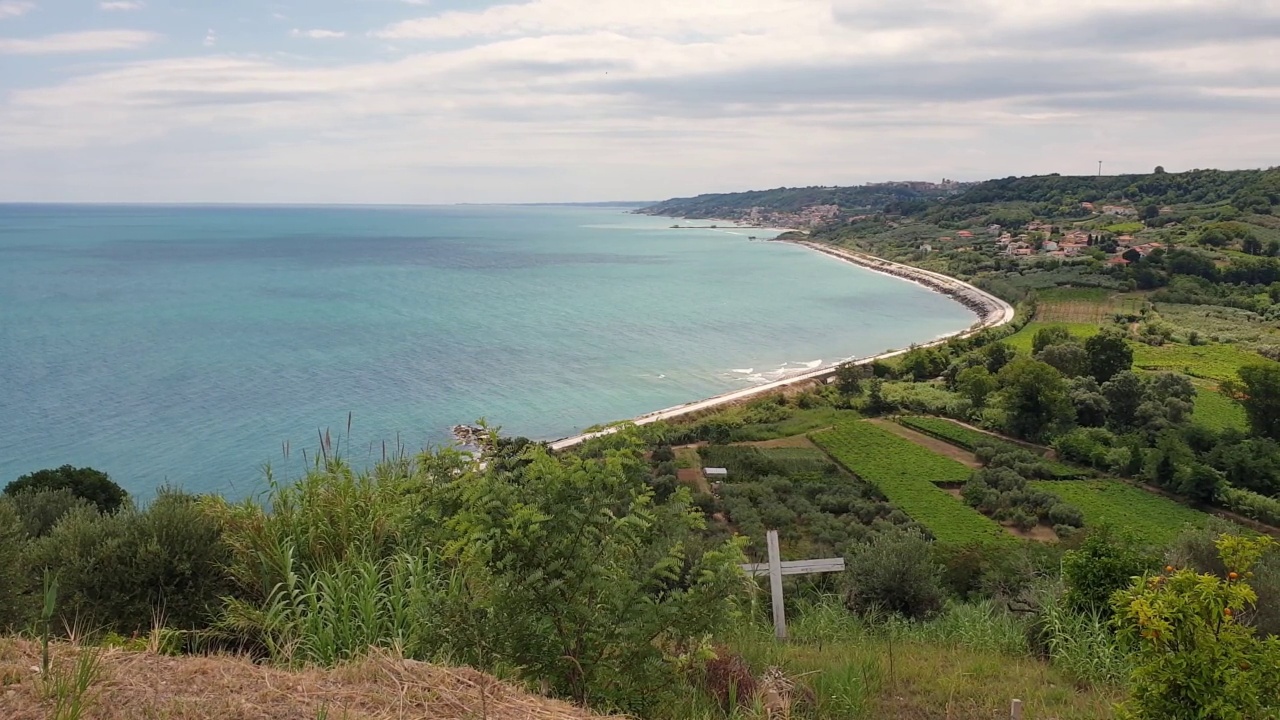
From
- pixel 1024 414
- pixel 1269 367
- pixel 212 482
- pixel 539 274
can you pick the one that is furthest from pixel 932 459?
pixel 539 274

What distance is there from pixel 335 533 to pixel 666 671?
7.25 ft

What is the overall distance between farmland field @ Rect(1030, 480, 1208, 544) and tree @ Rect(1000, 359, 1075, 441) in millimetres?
6500

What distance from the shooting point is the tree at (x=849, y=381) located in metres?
44.1

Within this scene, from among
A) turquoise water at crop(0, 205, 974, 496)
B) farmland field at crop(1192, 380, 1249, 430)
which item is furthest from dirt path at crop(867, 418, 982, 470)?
turquoise water at crop(0, 205, 974, 496)

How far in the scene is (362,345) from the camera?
54.5 meters

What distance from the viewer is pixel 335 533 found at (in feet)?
15.9

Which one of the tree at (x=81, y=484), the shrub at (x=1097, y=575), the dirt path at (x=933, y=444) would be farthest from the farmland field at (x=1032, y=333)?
the tree at (x=81, y=484)

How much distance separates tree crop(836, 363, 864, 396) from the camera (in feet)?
145

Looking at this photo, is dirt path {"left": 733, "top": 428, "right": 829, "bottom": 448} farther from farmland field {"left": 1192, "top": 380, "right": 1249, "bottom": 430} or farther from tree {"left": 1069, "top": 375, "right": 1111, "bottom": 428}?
farmland field {"left": 1192, "top": 380, "right": 1249, "bottom": 430}

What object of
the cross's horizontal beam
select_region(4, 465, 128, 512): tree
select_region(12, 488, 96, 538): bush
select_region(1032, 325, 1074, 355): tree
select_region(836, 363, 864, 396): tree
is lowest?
select_region(836, 363, 864, 396): tree

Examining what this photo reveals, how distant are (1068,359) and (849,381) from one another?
11346mm

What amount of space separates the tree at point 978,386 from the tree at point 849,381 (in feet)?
17.2

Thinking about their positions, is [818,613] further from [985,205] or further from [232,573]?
[985,205]

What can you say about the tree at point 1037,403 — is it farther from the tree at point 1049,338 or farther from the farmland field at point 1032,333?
the farmland field at point 1032,333
